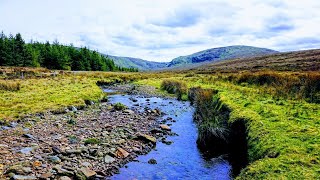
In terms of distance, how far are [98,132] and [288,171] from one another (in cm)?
1244

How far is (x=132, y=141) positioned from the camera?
17.7 m

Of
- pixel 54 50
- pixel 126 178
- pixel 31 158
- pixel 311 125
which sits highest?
pixel 54 50

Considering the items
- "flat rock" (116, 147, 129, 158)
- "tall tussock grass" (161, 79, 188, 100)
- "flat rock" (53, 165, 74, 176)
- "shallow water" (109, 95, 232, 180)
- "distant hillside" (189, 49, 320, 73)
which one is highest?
"distant hillside" (189, 49, 320, 73)

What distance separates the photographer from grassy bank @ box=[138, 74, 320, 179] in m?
9.39

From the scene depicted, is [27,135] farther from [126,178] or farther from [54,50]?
[54,50]

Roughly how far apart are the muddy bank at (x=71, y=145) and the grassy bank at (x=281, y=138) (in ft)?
19.8

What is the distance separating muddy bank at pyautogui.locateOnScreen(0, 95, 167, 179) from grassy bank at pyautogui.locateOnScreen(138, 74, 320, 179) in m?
6.04

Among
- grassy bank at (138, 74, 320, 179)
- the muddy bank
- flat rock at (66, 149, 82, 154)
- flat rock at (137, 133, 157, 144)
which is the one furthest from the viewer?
flat rock at (137, 133, 157, 144)

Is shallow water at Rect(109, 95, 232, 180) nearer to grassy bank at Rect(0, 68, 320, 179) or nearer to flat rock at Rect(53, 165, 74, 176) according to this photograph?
flat rock at Rect(53, 165, 74, 176)

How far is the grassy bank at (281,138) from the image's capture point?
30.8 feet

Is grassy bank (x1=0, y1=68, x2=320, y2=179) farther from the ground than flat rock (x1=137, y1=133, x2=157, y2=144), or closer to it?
farther from the ground

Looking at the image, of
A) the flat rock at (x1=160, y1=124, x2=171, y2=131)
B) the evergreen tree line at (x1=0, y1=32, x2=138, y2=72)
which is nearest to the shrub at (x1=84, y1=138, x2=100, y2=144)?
the flat rock at (x1=160, y1=124, x2=171, y2=131)

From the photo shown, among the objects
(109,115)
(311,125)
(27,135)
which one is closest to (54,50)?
(109,115)

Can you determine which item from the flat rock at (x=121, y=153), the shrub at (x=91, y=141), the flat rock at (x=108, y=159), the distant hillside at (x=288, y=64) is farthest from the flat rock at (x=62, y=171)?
the distant hillside at (x=288, y=64)
